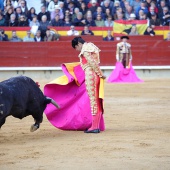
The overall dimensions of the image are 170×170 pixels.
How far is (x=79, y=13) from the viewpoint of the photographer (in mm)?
15289

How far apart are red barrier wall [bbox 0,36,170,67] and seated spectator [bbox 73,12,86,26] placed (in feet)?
2.05

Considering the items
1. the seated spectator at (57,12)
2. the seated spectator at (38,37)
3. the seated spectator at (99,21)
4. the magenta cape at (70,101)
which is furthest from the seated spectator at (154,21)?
the magenta cape at (70,101)

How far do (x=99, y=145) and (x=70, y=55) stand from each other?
10.4 m

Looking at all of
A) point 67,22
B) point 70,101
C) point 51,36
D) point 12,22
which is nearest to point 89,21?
point 67,22

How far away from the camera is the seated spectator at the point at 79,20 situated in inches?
609

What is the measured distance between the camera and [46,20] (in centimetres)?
1530

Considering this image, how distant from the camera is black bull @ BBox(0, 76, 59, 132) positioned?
19.8 ft

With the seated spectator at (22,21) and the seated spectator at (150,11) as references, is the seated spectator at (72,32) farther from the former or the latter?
the seated spectator at (150,11)

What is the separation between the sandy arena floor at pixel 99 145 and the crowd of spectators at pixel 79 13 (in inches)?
262

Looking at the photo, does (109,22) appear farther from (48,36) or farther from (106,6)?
(48,36)

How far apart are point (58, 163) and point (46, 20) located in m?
10.4

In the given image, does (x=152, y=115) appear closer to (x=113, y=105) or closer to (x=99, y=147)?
(x=113, y=105)

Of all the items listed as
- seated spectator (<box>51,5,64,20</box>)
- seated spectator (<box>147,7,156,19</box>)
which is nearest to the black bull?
seated spectator (<box>51,5,64,20</box>)

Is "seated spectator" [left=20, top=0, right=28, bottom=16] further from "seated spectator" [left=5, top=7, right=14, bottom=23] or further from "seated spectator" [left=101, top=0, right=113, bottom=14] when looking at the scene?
"seated spectator" [left=101, top=0, right=113, bottom=14]
